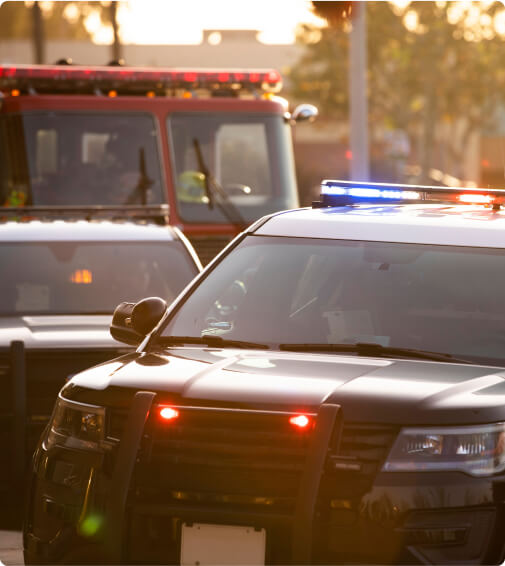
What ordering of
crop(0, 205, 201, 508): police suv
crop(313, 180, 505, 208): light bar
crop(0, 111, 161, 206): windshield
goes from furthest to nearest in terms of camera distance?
1. crop(0, 111, 161, 206): windshield
2. crop(0, 205, 201, 508): police suv
3. crop(313, 180, 505, 208): light bar

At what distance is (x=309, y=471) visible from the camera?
16.9 ft

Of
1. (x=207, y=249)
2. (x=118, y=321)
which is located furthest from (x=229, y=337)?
(x=207, y=249)

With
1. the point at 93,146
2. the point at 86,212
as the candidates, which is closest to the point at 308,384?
the point at 86,212

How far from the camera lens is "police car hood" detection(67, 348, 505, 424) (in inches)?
209

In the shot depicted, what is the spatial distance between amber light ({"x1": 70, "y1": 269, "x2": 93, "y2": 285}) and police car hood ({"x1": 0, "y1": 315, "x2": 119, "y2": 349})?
0.53 meters

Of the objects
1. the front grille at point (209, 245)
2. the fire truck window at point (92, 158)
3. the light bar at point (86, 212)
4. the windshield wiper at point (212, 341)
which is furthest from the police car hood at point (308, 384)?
the fire truck window at point (92, 158)

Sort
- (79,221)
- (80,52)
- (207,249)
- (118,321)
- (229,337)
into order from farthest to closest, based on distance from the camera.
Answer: (80,52) → (207,249) → (79,221) → (118,321) → (229,337)

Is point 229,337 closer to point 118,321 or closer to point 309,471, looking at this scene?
point 118,321

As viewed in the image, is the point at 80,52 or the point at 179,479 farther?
the point at 80,52

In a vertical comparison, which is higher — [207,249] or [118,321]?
[118,321]

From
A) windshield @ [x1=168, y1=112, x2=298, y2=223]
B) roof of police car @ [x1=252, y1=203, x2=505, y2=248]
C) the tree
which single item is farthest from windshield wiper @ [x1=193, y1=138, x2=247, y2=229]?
the tree

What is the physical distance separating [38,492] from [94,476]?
0.41 m

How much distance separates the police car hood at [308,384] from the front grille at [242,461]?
67mm

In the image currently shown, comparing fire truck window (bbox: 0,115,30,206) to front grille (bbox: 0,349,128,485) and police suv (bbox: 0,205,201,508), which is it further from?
front grille (bbox: 0,349,128,485)
